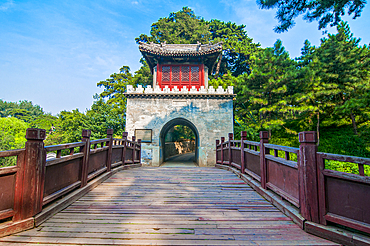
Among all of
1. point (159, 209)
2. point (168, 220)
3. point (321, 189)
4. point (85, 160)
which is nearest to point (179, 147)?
point (85, 160)

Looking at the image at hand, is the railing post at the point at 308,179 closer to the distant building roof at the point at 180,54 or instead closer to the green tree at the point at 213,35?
the distant building roof at the point at 180,54

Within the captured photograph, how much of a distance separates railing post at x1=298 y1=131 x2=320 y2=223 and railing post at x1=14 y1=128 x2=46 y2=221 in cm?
336

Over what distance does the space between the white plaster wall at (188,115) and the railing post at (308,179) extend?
9334mm

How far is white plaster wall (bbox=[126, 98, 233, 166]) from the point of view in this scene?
11883mm

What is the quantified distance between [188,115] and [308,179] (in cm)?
984

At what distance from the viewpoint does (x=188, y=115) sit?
12062mm

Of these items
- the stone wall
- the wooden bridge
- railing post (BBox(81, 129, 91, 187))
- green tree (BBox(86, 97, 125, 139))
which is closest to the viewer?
the wooden bridge

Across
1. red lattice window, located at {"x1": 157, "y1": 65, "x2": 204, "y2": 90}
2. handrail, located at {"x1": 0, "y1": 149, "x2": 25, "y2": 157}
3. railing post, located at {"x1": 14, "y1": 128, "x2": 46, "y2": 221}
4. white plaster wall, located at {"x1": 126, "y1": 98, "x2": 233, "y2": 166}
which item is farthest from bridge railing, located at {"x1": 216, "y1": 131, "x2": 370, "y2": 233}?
red lattice window, located at {"x1": 157, "y1": 65, "x2": 204, "y2": 90}

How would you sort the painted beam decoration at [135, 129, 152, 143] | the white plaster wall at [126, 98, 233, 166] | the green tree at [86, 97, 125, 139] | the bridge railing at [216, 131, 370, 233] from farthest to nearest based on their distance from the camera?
the green tree at [86, 97, 125, 139] < the white plaster wall at [126, 98, 233, 166] < the painted beam decoration at [135, 129, 152, 143] < the bridge railing at [216, 131, 370, 233]

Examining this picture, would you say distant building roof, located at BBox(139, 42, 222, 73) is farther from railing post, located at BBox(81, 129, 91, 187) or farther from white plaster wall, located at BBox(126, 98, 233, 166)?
railing post, located at BBox(81, 129, 91, 187)

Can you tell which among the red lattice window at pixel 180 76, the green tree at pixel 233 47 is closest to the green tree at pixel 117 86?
the red lattice window at pixel 180 76

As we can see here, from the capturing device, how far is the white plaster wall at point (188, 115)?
468 inches

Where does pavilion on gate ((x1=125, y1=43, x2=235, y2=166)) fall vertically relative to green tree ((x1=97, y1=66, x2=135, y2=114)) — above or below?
→ below

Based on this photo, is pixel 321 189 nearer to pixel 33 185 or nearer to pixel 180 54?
pixel 33 185
